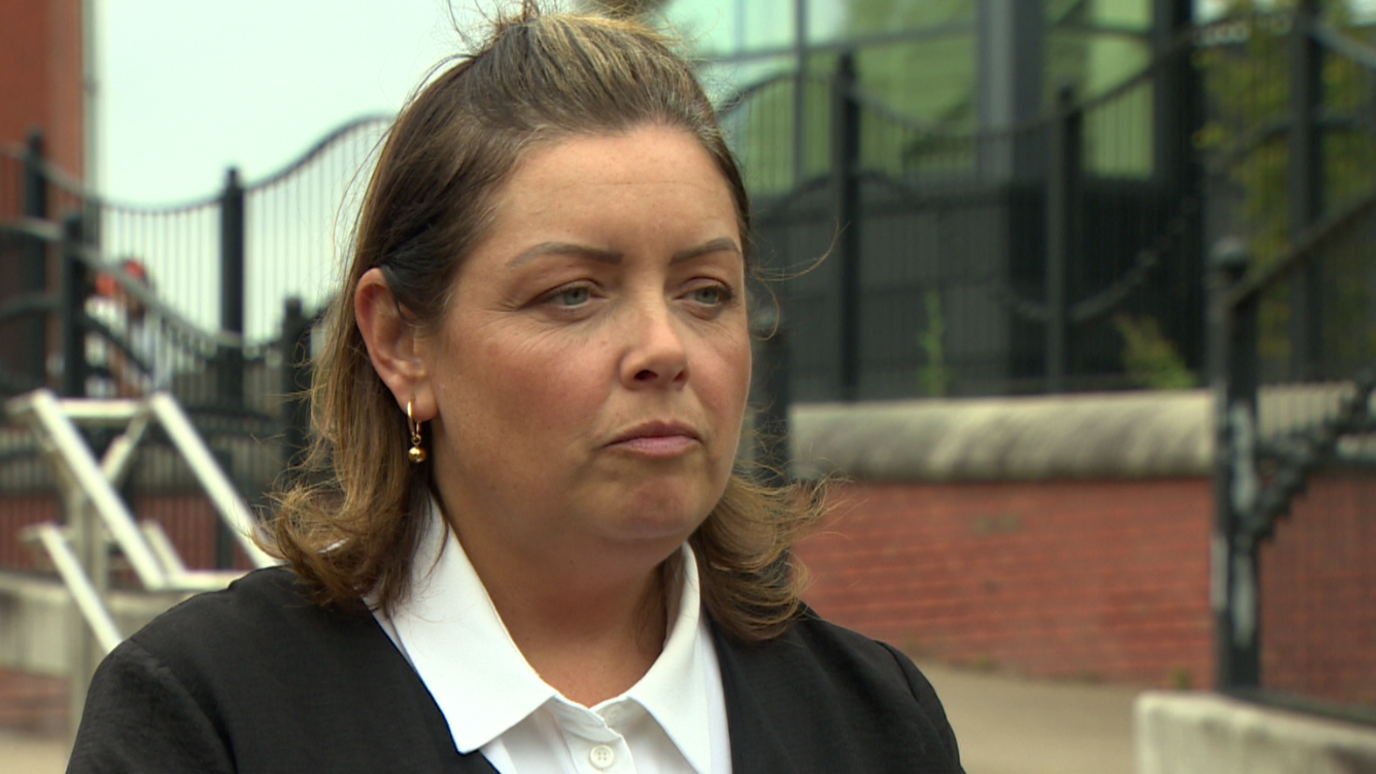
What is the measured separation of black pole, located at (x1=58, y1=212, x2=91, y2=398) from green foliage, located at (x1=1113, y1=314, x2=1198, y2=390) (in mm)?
4919

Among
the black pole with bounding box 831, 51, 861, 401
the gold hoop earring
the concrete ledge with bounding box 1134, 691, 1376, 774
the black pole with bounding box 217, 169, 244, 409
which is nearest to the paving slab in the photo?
the concrete ledge with bounding box 1134, 691, 1376, 774

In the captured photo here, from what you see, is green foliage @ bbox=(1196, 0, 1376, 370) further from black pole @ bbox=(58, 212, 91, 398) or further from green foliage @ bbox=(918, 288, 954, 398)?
black pole @ bbox=(58, 212, 91, 398)

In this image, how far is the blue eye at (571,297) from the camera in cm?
175

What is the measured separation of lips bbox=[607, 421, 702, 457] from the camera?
174 cm

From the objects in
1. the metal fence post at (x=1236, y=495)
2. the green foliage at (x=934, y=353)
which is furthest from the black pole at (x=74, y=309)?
the metal fence post at (x=1236, y=495)

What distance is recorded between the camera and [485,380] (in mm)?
1783

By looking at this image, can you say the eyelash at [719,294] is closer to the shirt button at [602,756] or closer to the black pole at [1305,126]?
the shirt button at [602,756]

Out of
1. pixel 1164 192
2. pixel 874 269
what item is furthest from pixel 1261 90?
pixel 874 269

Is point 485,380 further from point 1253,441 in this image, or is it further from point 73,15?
point 73,15

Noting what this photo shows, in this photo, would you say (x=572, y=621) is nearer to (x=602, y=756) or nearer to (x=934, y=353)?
(x=602, y=756)

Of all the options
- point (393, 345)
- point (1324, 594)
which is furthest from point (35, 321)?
point (393, 345)

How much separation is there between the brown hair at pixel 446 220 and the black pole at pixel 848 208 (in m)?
6.92

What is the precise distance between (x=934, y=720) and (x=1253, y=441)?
399 centimetres

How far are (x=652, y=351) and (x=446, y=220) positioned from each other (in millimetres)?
266
